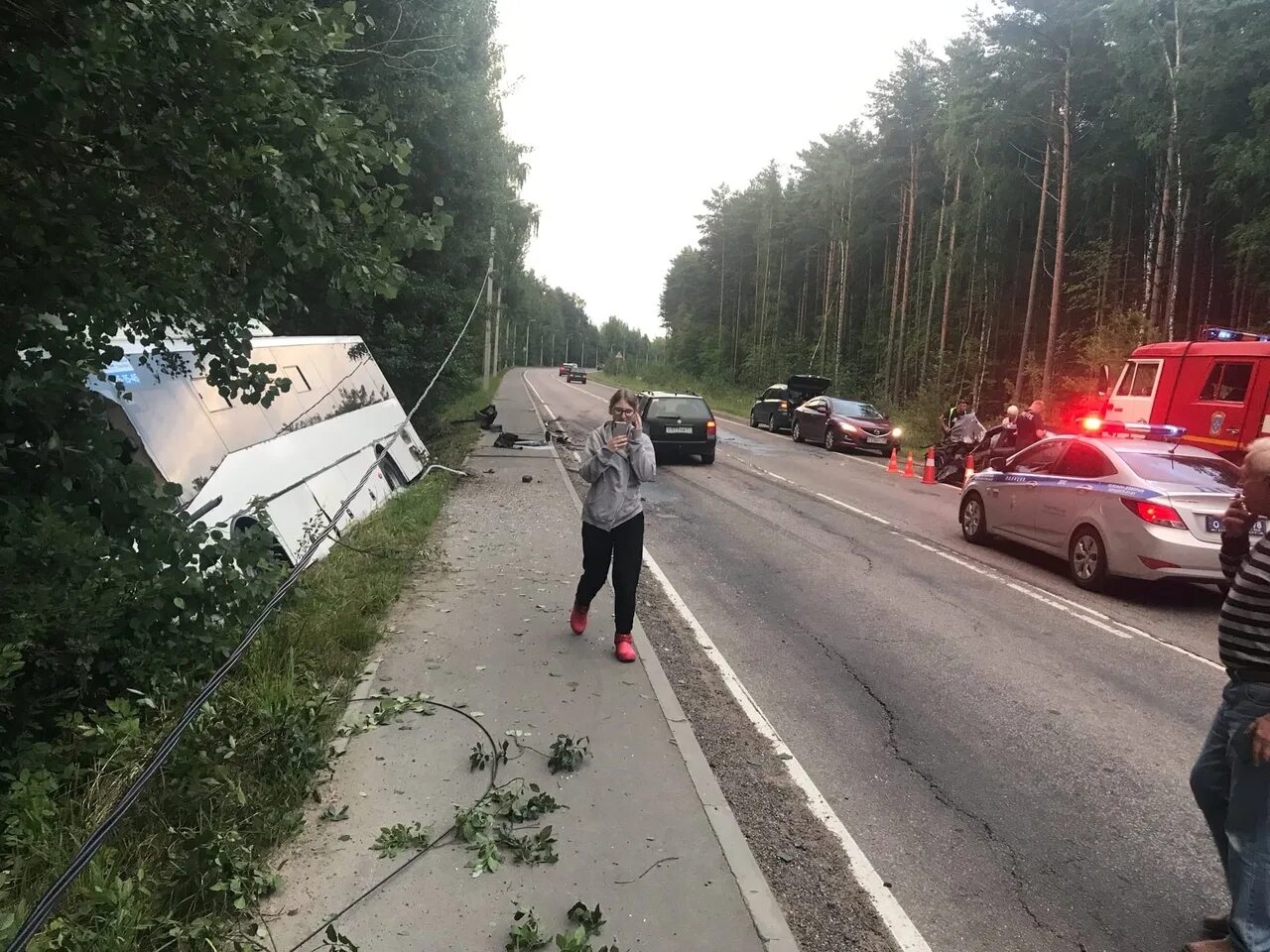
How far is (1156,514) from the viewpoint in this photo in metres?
7.73

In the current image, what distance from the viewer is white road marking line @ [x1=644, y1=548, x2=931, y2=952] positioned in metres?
3.16

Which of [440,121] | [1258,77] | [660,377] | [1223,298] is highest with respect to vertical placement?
[1258,77]

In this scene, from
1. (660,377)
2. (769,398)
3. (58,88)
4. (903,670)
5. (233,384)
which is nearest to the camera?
(58,88)

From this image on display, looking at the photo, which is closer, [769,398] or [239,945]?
[239,945]

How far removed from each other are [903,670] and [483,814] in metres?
3.54

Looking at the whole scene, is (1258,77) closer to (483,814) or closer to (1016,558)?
(1016,558)

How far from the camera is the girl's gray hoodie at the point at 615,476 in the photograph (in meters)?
5.67

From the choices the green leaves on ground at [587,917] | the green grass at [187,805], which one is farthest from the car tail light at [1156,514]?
the green grass at [187,805]

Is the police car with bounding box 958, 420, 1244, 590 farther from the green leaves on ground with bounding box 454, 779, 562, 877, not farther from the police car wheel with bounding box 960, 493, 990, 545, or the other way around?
the green leaves on ground with bounding box 454, 779, 562, 877

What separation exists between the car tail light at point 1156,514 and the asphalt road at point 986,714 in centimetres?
86

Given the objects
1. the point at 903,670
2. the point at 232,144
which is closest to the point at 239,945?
the point at 232,144

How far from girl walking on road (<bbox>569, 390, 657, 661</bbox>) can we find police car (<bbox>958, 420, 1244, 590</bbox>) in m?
5.11

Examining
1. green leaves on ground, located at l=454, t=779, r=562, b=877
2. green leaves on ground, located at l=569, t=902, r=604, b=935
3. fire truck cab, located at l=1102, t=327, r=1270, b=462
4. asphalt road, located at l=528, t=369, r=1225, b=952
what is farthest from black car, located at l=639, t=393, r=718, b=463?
green leaves on ground, located at l=569, t=902, r=604, b=935

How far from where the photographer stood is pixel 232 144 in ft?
10.3
